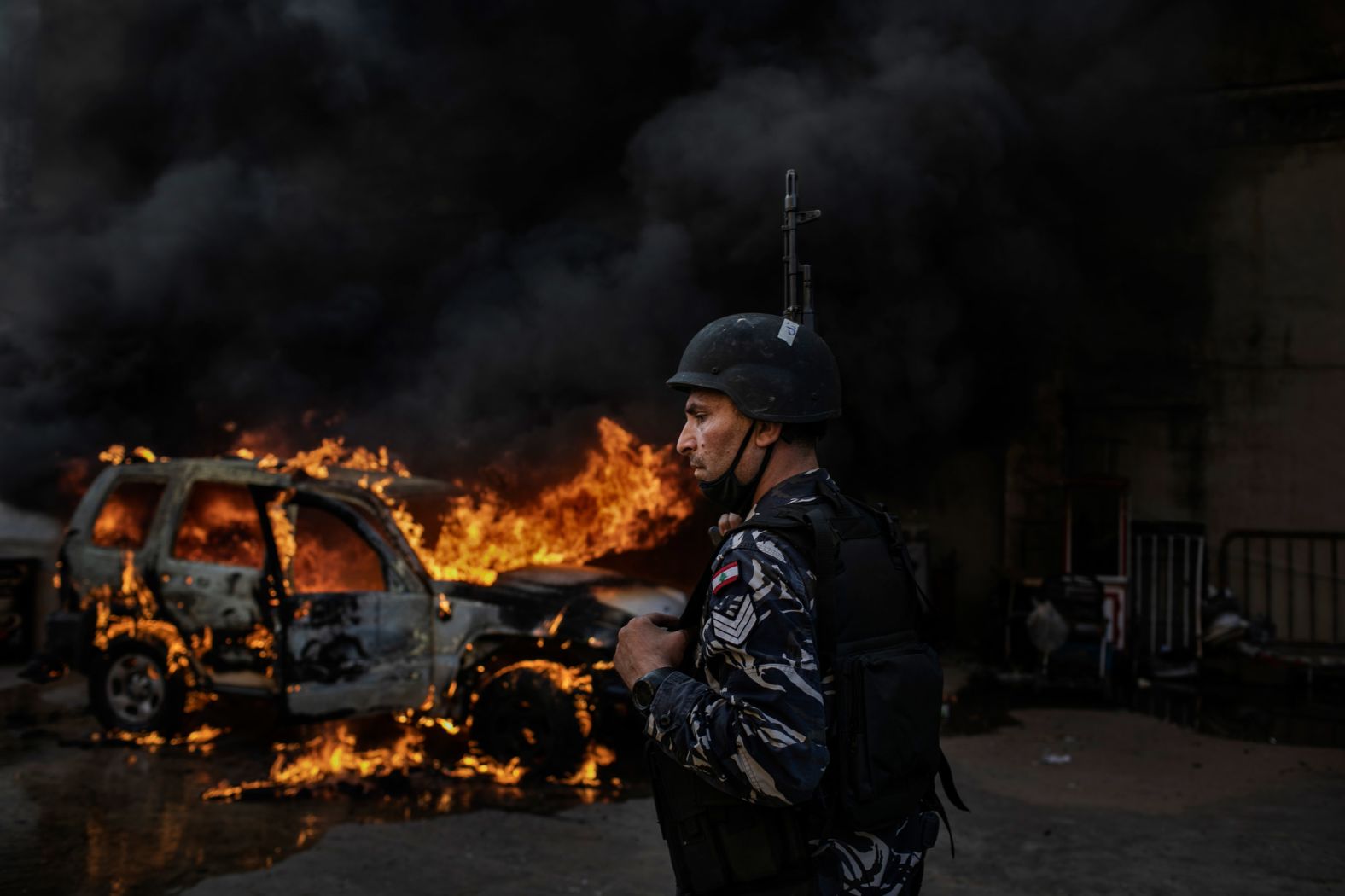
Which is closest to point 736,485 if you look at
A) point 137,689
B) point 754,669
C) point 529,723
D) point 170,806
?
point 754,669

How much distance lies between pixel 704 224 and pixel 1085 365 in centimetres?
479

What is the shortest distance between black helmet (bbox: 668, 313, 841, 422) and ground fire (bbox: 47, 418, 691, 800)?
160 inches

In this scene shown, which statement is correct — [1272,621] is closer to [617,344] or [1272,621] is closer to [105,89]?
[617,344]

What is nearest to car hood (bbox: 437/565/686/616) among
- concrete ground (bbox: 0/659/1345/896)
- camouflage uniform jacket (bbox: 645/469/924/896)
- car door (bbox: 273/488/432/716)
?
car door (bbox: 273/488/432/716)

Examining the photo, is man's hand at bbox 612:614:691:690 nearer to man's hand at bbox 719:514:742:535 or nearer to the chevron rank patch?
the chevron rank patch

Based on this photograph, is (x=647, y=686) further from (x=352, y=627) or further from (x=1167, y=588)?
(x=1167, y=588)

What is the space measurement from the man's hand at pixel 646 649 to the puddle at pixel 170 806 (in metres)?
3.34

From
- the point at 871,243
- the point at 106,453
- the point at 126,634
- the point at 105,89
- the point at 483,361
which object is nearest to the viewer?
the point at 126,634

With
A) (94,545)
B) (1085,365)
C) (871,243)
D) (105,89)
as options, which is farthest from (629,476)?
(105,89)

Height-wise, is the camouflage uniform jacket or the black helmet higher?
the black helmet

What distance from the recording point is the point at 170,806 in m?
5.62

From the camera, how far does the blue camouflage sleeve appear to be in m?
1.95

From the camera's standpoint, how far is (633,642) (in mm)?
2297

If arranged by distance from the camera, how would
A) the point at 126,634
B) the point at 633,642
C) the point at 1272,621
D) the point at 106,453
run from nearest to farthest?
the point at 633,642, the point at 126,634, the point at 106,453, the point at 1272,621
